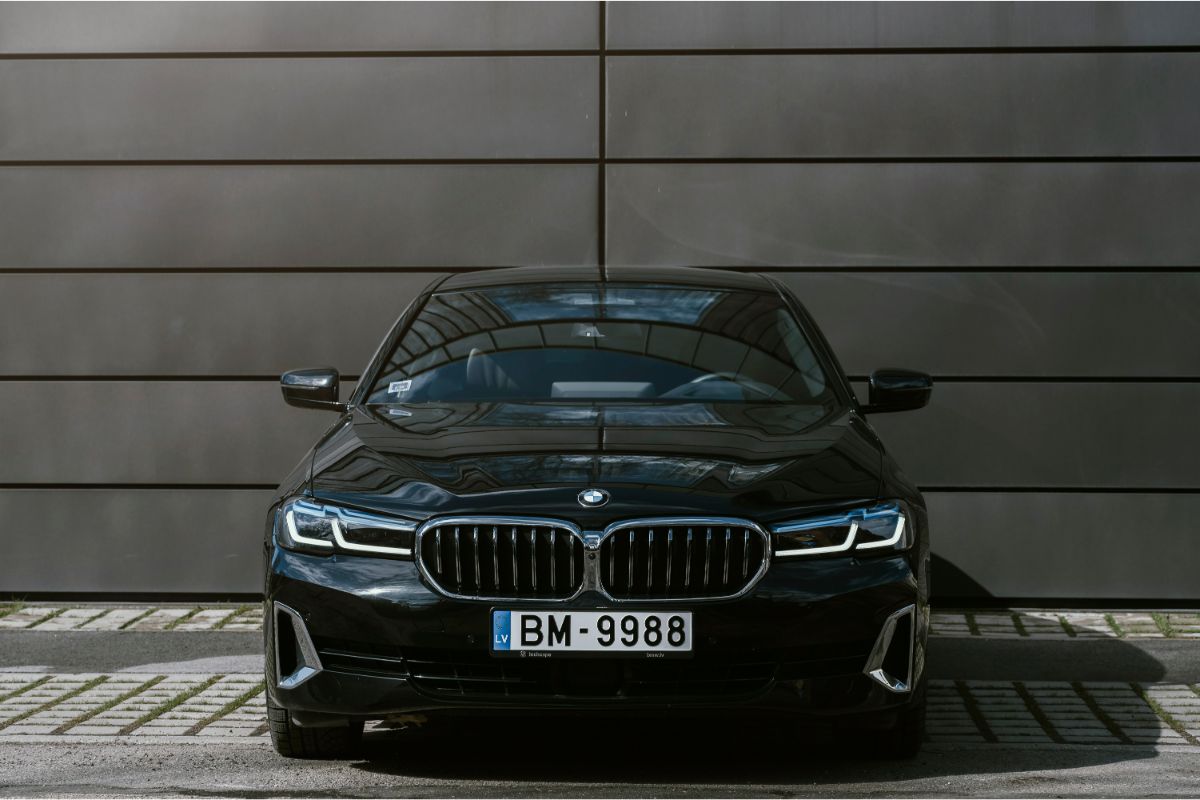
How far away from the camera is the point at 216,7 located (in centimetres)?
901

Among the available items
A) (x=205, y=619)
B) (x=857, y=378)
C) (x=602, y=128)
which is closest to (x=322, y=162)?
(x=602, y=128)

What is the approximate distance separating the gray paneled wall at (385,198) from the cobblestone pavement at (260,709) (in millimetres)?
2164

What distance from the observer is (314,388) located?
645 centimetres

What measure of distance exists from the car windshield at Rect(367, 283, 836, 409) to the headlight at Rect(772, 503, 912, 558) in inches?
42.0

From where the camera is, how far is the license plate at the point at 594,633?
4.71 m

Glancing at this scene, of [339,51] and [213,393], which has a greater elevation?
[339,51]

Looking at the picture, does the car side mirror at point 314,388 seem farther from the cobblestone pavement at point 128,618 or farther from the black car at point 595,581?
the cobblestone pavement at point 128,618

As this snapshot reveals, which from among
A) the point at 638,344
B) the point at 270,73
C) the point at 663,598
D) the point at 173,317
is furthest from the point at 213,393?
the point at 663,598

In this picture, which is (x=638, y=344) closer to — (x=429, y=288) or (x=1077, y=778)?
(x=429, y=288)

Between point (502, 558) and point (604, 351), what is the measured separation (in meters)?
1.62

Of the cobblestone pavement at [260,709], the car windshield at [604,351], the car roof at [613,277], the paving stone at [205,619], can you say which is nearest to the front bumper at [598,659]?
the cobblestone pavement at [260,709]

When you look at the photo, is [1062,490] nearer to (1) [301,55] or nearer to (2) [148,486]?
(1) [301,55]

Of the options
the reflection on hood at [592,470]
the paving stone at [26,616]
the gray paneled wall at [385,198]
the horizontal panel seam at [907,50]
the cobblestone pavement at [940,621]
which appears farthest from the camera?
the gray paneled wall at [385,198]

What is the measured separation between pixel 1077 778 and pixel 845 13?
4.91 meters
